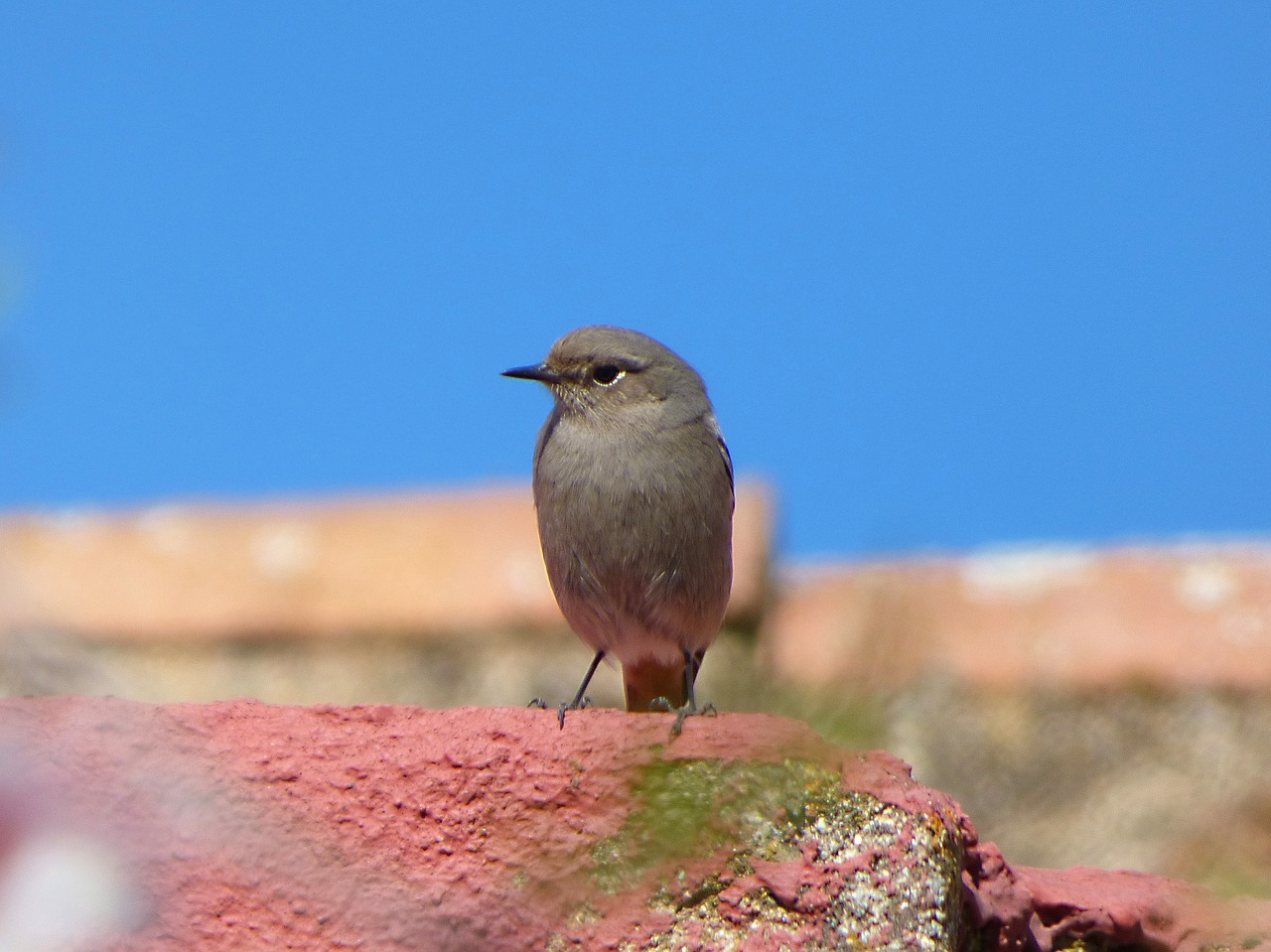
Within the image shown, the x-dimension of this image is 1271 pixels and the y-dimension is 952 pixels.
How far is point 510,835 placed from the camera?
237 centimetres

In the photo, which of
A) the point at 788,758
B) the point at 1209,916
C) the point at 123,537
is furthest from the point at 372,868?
the point at 123,537

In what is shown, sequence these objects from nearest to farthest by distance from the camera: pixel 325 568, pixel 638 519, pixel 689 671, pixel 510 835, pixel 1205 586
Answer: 1. pixel 510 835
2. pixel 638 519
3. pixel 689 671
4. pixel 1205 586
5. pixel 325 568

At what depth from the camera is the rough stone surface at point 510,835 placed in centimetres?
220

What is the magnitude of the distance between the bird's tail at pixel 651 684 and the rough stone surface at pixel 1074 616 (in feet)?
0.96

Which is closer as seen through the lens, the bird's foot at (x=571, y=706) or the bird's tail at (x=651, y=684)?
the bird's foot at (x=571, y=706)

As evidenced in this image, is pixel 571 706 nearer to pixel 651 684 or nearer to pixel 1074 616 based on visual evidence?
pixel 651 684

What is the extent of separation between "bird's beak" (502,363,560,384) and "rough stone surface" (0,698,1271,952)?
2.49m

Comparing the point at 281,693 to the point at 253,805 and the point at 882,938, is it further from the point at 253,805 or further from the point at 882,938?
the point at 882,938

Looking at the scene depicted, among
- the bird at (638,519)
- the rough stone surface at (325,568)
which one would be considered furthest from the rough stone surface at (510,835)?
the rough stone surface at (325,568)

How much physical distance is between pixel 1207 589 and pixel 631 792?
10.0 feet

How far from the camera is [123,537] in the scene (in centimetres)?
589

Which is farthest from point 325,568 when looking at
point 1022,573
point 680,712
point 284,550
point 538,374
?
point 680,712

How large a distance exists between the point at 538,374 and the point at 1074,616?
1.75m

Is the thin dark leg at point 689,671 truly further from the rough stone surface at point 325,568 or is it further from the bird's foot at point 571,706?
the rough stone surface at point 325,568
